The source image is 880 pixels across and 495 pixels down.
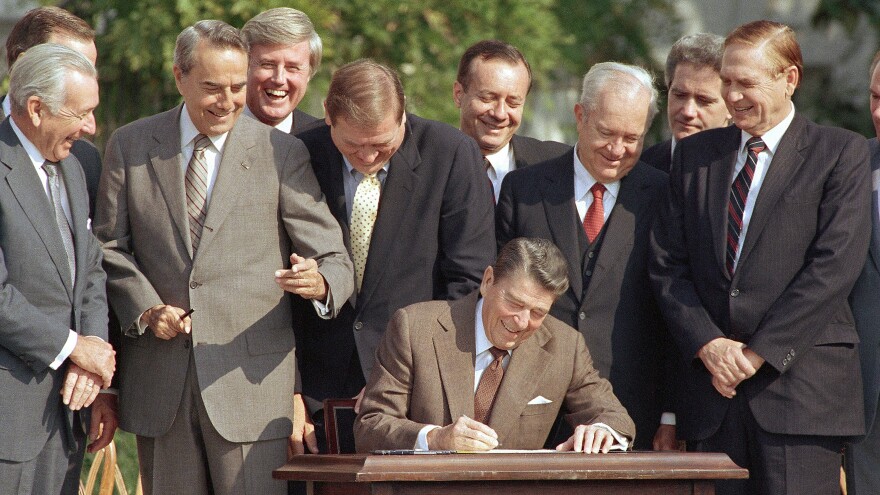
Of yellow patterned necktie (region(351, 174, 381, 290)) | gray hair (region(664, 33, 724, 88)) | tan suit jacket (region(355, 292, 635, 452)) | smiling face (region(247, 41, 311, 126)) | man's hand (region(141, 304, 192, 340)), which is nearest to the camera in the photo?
tan suit jacket (region(355, 292, 635, 452))

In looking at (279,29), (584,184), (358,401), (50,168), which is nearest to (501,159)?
(584,184)

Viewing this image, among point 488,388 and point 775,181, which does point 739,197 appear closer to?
point 775,181

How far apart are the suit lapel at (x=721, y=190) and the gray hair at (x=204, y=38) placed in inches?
67.9

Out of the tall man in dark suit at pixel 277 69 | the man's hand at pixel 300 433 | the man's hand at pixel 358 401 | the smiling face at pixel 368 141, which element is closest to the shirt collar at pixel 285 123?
the tall man in dark suit at pixel 277 69

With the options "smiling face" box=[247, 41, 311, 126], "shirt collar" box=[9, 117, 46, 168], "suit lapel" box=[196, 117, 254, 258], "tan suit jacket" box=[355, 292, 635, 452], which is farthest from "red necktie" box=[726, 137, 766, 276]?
"shirt collar" box=[9, 117, 46, 168]

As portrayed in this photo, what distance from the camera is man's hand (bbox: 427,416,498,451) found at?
4.05 m

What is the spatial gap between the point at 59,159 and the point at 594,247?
1927 mm

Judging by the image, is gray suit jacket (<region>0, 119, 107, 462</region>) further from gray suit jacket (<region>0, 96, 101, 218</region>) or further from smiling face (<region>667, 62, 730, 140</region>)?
smiling face (<region>667, 62, 730, 140</region>)

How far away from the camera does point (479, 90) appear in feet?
18.3

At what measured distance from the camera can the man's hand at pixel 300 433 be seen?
4785 mm

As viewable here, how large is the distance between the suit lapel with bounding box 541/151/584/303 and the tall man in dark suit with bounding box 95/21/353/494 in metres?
0.82

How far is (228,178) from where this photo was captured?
4.70 metres

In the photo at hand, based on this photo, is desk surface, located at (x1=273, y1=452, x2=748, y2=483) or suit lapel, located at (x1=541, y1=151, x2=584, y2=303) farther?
suit lapel, located at (x1=541, y1=151, x2=584, y2=303)

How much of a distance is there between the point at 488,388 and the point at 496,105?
1468 millimetres
